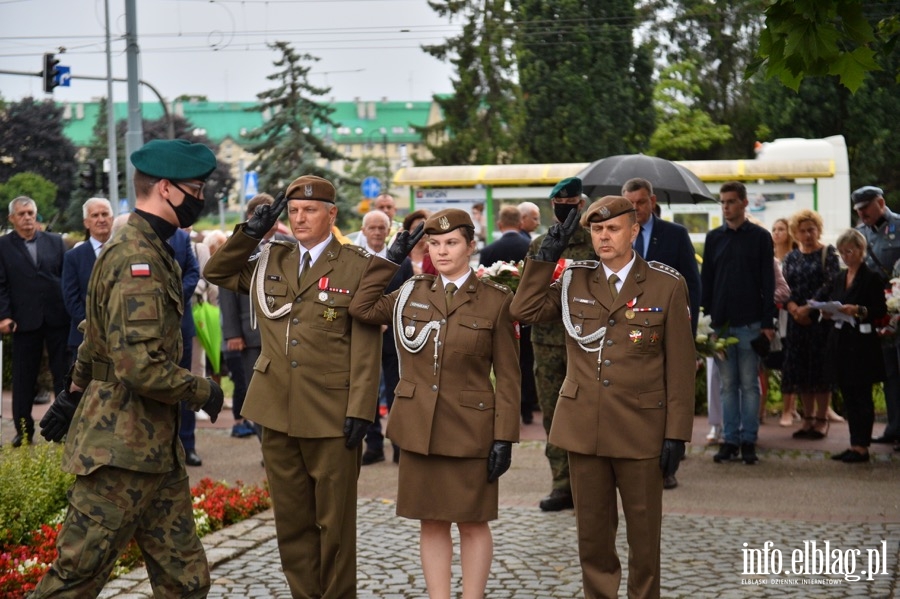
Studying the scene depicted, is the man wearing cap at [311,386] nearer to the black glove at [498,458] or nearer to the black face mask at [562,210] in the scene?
the black glove at [498,458]

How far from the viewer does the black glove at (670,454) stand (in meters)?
5.73

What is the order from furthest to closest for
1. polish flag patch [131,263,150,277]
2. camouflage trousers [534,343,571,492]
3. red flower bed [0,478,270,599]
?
camouflage trousers [534,343,571,492]
red flower bed [0,478,270,599]
polish flag patch [131,263,150,277]

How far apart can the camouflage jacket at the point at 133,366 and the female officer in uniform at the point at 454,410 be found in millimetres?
1203

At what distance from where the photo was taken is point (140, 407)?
16.2ft

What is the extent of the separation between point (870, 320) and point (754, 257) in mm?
1468

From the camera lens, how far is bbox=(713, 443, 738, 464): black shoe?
35.1 ft

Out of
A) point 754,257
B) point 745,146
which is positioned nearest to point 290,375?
point 754,257

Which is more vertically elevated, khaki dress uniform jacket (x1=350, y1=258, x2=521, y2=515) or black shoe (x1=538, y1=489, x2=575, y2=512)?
khaki dress uniform jacket (x1=350, y1=258, x2=521, y2=515)

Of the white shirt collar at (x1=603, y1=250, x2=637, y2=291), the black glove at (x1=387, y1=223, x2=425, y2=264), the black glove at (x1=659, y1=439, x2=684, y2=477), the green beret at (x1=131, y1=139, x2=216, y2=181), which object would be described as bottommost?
the black glove at (x1=659, y1=439, x2=684, y2=477)

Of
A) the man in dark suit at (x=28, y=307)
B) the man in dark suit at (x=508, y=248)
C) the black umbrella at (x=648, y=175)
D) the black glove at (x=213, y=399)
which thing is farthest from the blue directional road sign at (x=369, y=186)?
the black glove at (x=213, y=399)

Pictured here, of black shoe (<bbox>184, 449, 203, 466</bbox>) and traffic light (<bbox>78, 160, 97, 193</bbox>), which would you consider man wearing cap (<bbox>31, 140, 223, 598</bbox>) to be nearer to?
black shoe (<bbox>184, 449, 203, 466</bbox>)

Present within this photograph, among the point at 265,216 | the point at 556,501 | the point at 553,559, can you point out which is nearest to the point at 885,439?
the point at 556,501

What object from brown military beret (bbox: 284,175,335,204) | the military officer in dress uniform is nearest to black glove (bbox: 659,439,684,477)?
the military officer in dress uniform

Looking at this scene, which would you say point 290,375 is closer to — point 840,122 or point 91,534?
point 91,534
